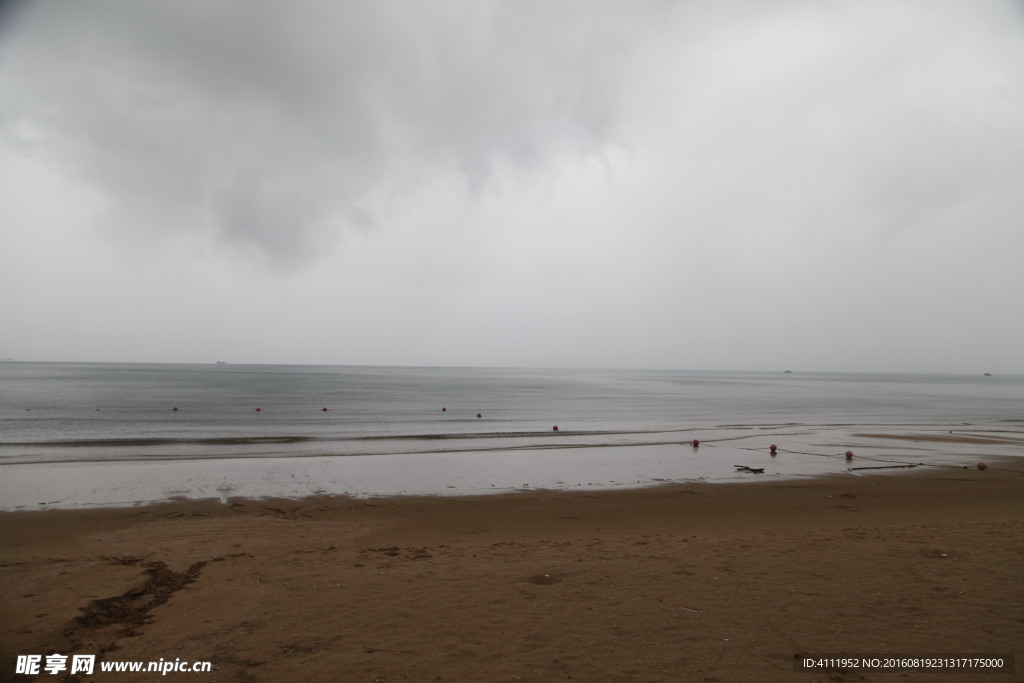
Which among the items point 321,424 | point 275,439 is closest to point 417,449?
point 275,439

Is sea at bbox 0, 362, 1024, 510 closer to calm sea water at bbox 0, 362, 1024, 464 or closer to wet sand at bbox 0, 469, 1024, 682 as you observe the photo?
calm sea water at bbox 0, 362, 1024, 464

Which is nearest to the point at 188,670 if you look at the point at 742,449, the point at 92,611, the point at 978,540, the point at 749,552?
the point at 92,611

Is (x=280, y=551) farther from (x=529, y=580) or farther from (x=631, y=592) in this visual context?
(x=631, y=592)

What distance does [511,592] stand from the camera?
24.6 ft

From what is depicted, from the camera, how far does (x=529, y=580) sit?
8031 millimetres

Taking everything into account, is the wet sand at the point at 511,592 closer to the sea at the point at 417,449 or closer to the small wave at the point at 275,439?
the sea at the point at 417,449

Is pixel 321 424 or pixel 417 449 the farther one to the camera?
pixel 321 424

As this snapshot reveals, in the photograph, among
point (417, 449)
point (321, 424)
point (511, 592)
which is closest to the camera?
point (511, 592)

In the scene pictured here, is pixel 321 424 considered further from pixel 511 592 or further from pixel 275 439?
pixel 511 592

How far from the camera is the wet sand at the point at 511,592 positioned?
5.64 meters

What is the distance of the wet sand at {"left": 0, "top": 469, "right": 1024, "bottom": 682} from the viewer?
18.5ft

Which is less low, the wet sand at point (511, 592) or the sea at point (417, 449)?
the wet sand at point (511, 592)

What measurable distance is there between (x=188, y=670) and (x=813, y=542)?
1057cm

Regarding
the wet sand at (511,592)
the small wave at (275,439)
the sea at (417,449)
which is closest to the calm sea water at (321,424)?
the small wave at (275,439)
